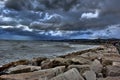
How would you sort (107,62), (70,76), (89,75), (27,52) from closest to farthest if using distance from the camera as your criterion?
(70,76) → (89,75) → (107,62) → (27,52)

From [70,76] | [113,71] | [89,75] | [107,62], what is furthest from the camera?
[107,62]

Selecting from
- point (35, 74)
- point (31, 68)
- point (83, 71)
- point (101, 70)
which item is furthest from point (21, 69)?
point (101, 70)

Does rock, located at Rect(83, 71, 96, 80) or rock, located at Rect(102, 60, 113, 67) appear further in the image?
rock, located at Rect(102, 60, 113, 67)

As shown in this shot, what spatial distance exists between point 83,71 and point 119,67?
4.67 ft

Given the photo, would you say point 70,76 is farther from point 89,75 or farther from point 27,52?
point 27,52

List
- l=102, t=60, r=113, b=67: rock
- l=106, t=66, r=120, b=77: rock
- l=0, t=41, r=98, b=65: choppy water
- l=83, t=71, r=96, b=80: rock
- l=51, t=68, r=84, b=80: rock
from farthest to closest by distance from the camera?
l=0, t=41, r=98, b=65: choppy water
l=102, t=60, r=113, b=67: rock
l=106, t=66, r=120, b=77: rock
l=83, t=71, r=96, b=80: rock
l=51, t=68, r=84, b=80: rock

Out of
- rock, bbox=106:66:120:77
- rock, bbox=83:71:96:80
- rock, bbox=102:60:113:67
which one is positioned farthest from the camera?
rock, bbox=102:60:113:67

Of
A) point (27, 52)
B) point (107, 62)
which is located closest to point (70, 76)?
point (107, 62)

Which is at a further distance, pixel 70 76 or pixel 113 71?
pixel 113 71

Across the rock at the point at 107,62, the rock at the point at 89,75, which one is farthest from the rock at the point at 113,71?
the rock at the point at 107,62

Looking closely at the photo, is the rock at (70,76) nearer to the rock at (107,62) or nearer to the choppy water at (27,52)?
the rock at (107,62)

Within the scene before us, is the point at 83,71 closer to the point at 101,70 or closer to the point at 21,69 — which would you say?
the point at 101,70

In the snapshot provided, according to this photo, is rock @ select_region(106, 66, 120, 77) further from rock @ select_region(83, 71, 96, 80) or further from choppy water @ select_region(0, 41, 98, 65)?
choppy water @ select_region(0, 41, 98, 65)

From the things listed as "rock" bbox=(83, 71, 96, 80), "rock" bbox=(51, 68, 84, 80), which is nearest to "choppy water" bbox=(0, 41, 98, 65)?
"rock" bbox=(83, 71, 96, 80)
